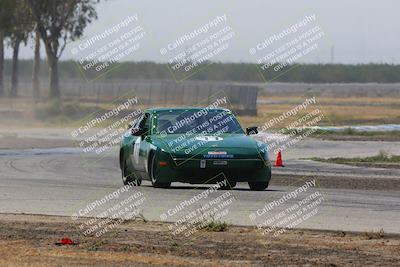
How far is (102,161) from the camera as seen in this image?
31.5 meters

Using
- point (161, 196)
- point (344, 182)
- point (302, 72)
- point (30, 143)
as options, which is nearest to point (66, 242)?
point (161, 196)

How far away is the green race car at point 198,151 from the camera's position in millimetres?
20453

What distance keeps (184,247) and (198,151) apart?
779 cm

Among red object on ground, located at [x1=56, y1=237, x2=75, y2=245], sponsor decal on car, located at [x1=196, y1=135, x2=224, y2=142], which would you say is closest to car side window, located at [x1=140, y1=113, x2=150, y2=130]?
sponsor decal on car, located at [x1=196, y1=135, x2=224, y2=142]

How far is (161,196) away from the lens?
1941cm

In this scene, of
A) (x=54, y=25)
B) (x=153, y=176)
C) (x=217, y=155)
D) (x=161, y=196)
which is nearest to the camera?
(x=161, y=196)

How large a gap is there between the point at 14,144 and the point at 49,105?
30.0m

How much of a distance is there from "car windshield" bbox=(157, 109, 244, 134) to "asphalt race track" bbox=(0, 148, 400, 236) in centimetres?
100

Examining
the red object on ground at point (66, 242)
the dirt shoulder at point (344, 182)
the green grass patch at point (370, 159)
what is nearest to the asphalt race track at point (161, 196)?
the dirt shoulder at point (344, 182)

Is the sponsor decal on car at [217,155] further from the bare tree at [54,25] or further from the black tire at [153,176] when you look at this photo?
the bare tree at [54,25]

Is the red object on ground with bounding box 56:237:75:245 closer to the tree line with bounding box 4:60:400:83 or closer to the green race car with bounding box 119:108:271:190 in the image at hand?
the green race car with bounding box 119:108:271:190

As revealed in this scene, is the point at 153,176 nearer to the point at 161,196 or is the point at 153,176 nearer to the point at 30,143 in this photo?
the point at 161,196

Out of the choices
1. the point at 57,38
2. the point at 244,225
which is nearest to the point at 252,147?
the point at 244,225

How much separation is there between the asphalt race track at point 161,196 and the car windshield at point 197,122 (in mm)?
1003
